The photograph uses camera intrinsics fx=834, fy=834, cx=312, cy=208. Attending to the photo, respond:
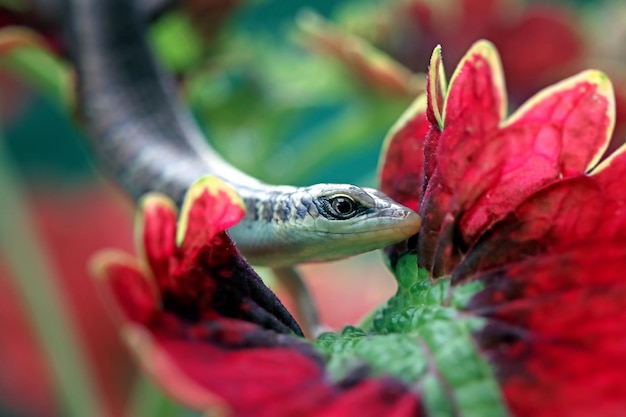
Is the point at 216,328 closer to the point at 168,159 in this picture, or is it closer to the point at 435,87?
the point at 435,87

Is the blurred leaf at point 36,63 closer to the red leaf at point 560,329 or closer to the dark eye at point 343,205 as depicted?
the dark eye at point 343,205

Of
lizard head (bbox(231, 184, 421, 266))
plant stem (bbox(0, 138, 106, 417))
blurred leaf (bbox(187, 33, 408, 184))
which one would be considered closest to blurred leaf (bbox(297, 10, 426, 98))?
blurred leaf (bbox(187, 33, 408, 184))

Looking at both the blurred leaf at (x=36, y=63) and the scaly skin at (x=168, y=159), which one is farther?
the blurred leaf at (x=36, y=63)

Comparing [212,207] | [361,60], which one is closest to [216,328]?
[212,207]

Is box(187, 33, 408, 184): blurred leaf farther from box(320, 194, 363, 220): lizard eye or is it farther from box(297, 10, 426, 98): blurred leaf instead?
box(320, 194, 363, 220): lizard eye

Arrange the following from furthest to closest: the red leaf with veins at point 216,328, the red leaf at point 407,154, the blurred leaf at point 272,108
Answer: the blurred leaf at point 272,108 < the red leaf at point 407,154 < the red leaf with veins at point 216,328

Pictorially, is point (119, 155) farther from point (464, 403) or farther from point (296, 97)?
point (464, 403)

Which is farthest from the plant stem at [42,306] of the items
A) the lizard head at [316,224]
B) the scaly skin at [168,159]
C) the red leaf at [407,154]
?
the red leaf at [407,154]

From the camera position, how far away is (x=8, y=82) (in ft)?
3.20

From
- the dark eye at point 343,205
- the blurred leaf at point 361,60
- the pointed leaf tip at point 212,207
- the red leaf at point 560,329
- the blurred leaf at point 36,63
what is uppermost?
the blurred leaf at point 36,63

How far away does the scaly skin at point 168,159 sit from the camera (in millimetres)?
374

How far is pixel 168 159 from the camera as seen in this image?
1.84 ft

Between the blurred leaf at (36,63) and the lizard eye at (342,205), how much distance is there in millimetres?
243

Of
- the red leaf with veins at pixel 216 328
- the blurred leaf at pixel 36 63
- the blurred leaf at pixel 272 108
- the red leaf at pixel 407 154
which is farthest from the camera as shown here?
the blurred leaf at pixel 272 108
